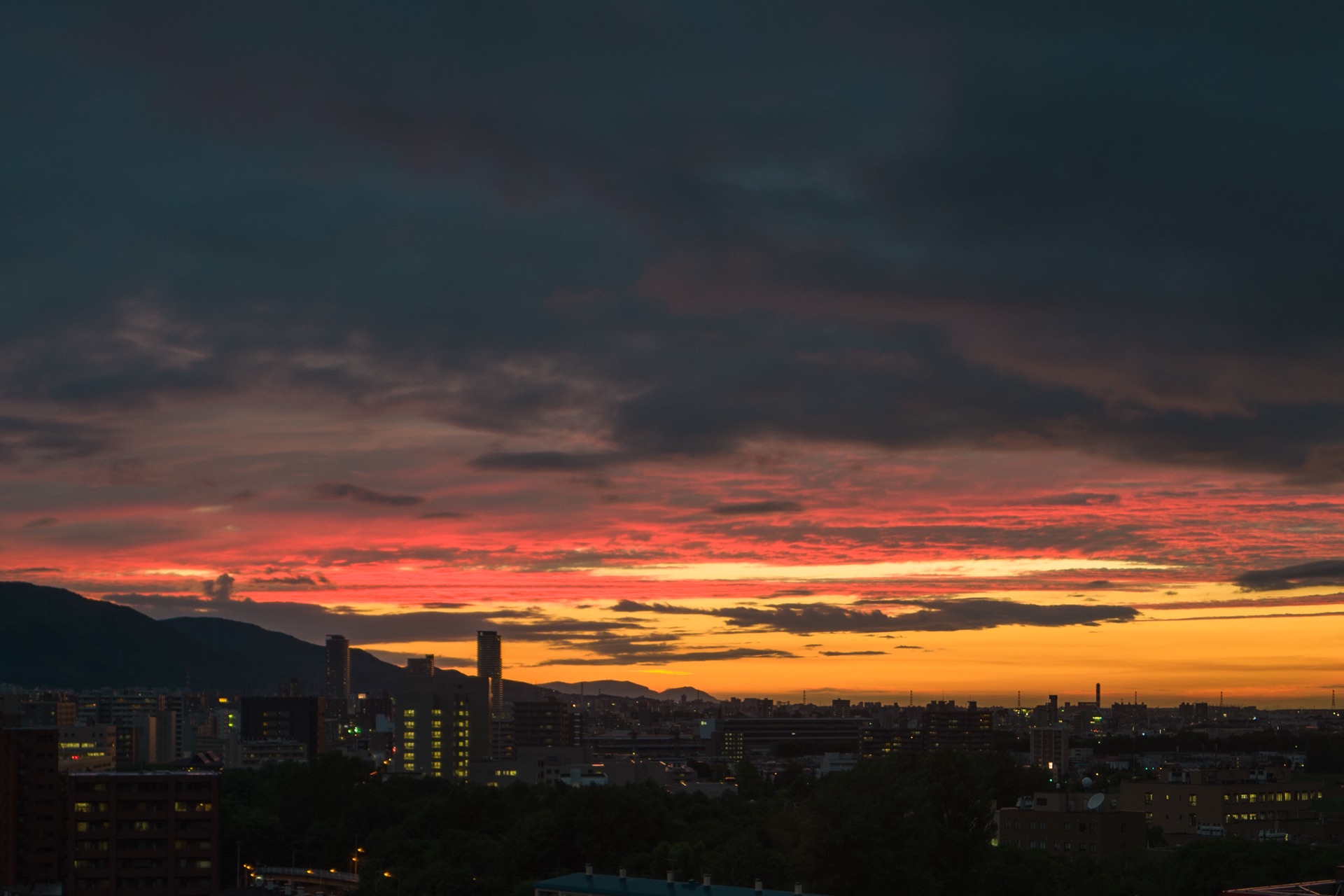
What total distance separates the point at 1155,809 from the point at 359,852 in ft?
213

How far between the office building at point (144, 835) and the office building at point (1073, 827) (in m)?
56.0

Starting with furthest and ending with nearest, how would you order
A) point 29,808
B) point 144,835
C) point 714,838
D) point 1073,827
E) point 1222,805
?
point 1222,805 → point 29,808 → point 144,835 → point 1073,827 → point 714,838

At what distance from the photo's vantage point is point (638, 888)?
257 ft

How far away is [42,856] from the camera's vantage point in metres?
113

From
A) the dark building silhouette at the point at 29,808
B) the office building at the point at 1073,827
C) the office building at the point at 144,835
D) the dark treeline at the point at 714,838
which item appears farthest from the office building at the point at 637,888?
Result: the dark building silhouette at the point at 29,808

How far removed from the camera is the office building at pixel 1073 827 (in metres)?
101

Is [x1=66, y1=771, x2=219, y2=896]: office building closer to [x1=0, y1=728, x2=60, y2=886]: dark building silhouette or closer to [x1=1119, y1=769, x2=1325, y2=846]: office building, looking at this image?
[x1=0, y1=728, x2=60, y2=886]: dark building silhouette

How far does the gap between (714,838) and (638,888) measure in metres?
20.7

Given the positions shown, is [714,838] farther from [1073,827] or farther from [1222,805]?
[1222,805]

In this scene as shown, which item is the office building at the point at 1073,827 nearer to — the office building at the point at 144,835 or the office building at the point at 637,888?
the office building at the point at 637,888

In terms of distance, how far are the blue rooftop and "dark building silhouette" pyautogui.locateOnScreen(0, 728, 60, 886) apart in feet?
164

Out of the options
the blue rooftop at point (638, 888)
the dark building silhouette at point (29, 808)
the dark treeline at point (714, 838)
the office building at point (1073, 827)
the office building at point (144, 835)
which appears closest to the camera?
the blue rooftop at point (638, 888)

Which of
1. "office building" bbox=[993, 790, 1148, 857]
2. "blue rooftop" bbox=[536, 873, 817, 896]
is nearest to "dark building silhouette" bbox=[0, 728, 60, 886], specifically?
"blue rooftop" bbox=[536, 873, 817, 896]

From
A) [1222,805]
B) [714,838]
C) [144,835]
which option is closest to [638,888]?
[714,838]
